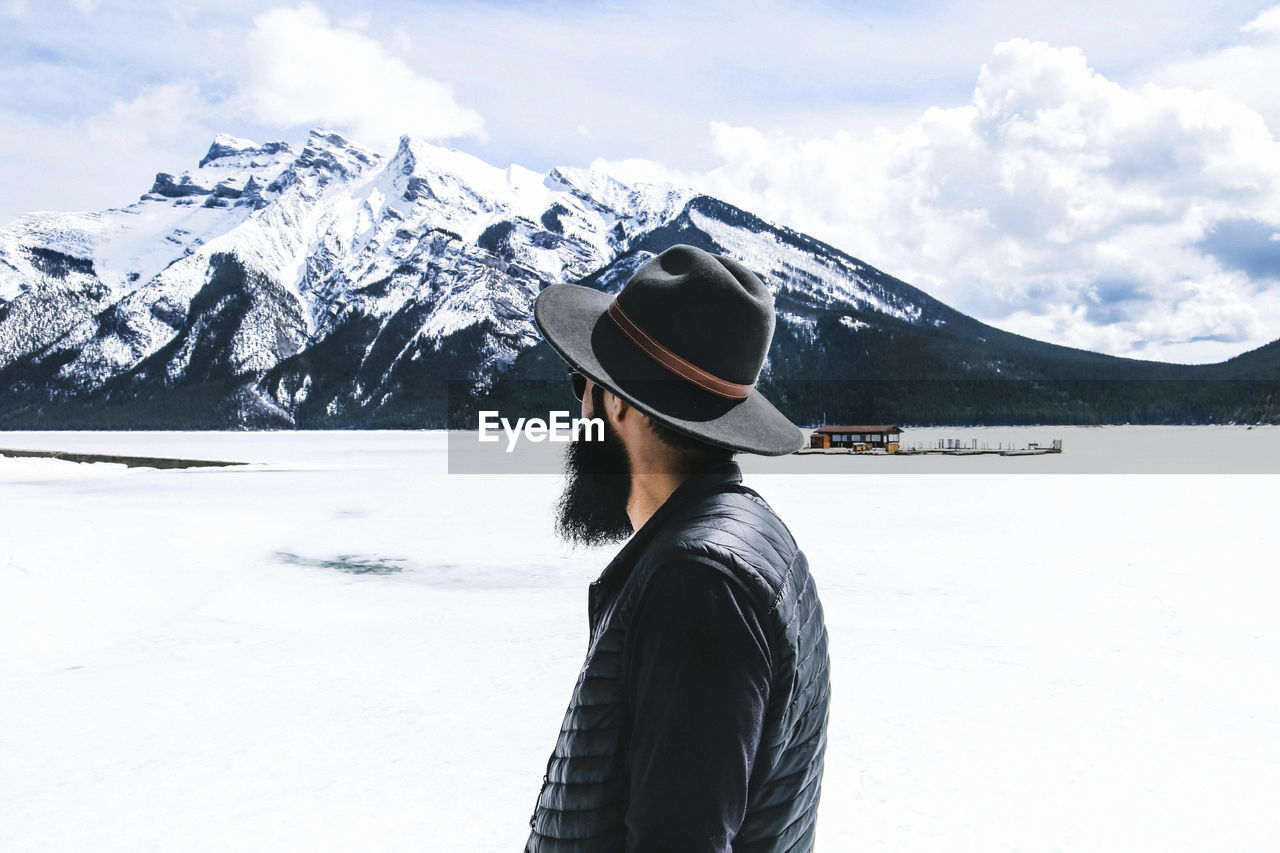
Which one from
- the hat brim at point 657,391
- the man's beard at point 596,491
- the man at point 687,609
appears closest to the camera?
the man at point 687,609

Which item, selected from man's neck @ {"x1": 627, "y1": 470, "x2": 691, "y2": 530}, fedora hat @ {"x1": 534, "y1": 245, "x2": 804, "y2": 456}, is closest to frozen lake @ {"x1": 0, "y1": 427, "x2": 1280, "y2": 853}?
man's neck @ {"x1": 627, "y1": 470, "x2": 691, "y2": 530}

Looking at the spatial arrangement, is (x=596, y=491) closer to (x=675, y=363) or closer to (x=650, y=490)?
(x=650, y=490)

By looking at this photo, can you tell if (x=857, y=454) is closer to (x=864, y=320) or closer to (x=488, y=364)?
(x=864, y=320)

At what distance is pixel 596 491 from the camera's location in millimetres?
2031

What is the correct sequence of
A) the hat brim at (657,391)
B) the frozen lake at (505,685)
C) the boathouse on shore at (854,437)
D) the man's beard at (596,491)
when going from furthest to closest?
the boathouse on shore at (854,437), the frozen lake at (505,685), the man's beard at (596,491), the hat brim at (657,391)

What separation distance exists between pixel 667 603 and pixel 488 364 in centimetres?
20011

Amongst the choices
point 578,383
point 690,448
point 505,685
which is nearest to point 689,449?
point 690,448

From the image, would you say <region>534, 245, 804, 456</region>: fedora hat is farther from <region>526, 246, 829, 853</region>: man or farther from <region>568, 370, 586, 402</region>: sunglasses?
<region>568, 370, 586, 402</region>: sunglasses

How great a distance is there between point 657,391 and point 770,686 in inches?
21.4

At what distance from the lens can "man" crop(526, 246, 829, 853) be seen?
129 centimetres

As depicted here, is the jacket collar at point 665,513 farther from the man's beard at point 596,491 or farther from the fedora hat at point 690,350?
the man's beard at point 596,491

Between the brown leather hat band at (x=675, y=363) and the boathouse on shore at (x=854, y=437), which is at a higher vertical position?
the brown leather hat band at (x=675, y=363)

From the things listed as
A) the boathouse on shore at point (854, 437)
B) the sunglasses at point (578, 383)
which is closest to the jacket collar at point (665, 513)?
the sunglasses at point (578, 383)

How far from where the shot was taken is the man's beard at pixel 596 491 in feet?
6.10
